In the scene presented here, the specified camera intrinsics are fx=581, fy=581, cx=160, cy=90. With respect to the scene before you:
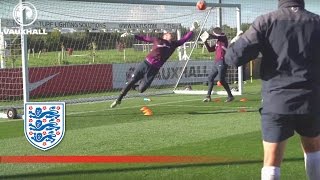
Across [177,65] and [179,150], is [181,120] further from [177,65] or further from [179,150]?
[177,65]

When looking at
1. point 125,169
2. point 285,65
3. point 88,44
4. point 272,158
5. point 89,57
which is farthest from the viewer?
point 89,57

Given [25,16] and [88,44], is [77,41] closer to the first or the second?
[88,44]

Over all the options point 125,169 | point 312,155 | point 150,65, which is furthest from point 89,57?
point 312,155

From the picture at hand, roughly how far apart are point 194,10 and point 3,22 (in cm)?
786

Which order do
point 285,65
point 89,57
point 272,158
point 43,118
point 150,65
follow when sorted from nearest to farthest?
point 285,65 < point 272,158 < point 43,118 < point 150,65 < point 89,57

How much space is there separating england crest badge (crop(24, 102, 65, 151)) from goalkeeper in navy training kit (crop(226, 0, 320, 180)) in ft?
11.5

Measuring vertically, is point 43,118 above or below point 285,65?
below

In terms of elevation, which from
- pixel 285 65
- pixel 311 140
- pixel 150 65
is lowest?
pixel 150 65

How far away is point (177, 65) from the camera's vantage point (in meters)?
24.0

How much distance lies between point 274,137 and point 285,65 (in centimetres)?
61

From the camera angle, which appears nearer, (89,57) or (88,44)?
(88,44)

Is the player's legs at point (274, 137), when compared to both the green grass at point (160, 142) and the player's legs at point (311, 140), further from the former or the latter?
the green grass at point (160, 142)

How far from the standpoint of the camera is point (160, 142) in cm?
947

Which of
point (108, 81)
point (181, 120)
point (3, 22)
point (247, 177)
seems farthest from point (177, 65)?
point (247, 177)
